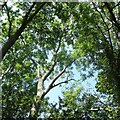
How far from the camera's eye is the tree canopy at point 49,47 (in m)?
10.00

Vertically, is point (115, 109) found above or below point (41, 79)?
below

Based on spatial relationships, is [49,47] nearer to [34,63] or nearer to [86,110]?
[34,63]

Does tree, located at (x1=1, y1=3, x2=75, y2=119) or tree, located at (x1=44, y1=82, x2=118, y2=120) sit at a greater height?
tree, located at (x1=1, y1=3, x2=75, y2=119)

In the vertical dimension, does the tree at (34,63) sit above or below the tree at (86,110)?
above

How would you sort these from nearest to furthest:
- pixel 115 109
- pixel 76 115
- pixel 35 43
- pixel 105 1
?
pixel 76 115 → pixel 115 109 → pixel 105 1 → pixel 35 43

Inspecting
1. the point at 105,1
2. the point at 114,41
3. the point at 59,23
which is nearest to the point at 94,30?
the point at 114,41

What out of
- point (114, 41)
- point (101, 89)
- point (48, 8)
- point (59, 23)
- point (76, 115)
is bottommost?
point (76, 115)

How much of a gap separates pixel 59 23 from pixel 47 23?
74.8 inches

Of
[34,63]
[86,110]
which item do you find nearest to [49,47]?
[34,63]

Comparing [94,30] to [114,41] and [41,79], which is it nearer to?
[114,41]

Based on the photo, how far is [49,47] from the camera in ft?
55.2

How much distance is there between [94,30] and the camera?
12.8 metres

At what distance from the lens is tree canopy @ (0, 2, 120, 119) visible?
32.8 feet

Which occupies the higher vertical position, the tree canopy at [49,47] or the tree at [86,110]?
the tree canopy at [49,47]
